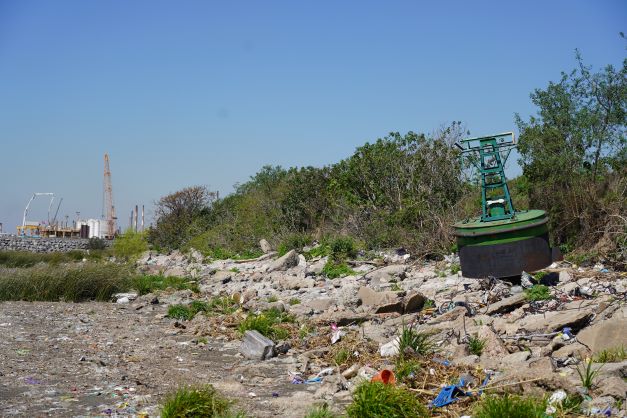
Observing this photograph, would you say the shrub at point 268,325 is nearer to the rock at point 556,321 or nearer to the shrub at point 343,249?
the rock at point 556,321

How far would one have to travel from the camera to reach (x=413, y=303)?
27.3 ft

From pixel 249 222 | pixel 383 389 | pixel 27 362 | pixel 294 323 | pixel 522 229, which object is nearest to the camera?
pixel 383 389

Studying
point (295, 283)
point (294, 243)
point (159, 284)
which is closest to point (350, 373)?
point (295, 283)

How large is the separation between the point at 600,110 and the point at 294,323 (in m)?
7.81

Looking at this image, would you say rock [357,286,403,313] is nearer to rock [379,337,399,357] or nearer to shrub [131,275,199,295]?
rock [379,337,399,357]

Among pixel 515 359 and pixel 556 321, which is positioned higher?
pixel 556 321

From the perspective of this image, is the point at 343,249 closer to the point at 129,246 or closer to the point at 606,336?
the point at 606,336

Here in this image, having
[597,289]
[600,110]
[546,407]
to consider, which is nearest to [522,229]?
[597,289]

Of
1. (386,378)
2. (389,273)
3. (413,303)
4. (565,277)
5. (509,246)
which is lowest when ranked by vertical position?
(386,378)

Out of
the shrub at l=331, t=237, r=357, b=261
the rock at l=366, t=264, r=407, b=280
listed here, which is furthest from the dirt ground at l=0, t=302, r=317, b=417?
the shrub at l=331, t=237, r=357, b=261

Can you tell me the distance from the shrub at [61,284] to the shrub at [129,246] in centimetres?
991

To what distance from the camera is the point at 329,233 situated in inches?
681

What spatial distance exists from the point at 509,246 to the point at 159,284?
347 inches

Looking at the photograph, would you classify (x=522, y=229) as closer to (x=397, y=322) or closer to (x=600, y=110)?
(x=397, y=322)
